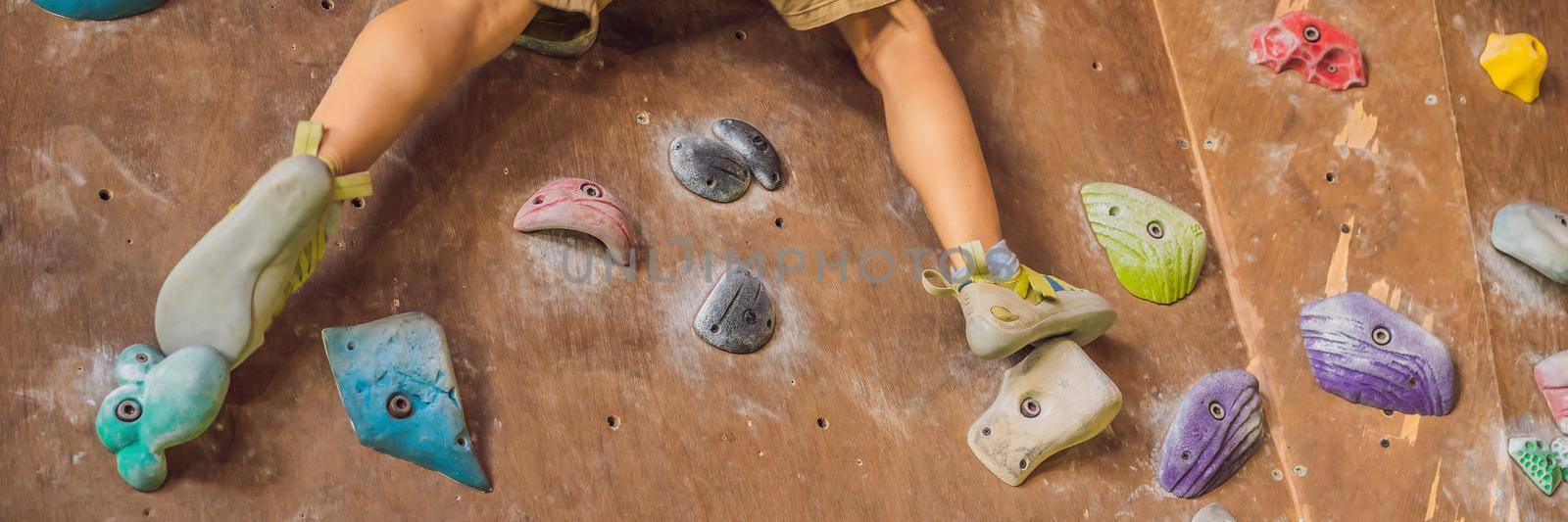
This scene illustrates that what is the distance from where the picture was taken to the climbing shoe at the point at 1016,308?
1.51m

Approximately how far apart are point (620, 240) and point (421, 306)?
25 centimetres

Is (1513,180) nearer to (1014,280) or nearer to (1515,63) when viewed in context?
(1515,63)

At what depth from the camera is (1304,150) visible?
1.93 metres

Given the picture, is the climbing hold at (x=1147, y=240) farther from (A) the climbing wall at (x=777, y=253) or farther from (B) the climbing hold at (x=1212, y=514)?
(B) the climbing hold at (x=1212, y=514)

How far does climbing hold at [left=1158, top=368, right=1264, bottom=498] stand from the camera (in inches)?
65.5

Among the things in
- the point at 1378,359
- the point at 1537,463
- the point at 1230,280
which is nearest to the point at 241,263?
the point at 1230,280

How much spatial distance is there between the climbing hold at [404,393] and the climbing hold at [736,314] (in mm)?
323

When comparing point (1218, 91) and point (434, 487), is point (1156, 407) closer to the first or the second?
point (1218, 91)

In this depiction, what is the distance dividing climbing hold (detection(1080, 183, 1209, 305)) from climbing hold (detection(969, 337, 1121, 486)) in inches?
9.8

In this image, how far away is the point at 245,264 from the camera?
4.14 feet

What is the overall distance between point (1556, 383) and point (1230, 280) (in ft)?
1.59

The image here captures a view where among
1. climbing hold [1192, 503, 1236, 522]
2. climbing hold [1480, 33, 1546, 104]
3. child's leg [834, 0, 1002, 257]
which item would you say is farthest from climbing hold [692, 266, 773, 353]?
climbing hold [1480, 33, 1546, 104]

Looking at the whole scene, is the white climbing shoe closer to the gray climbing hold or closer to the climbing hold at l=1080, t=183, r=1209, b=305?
the gray climbing hold

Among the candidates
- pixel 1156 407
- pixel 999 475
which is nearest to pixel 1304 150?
pixel 1156 407
